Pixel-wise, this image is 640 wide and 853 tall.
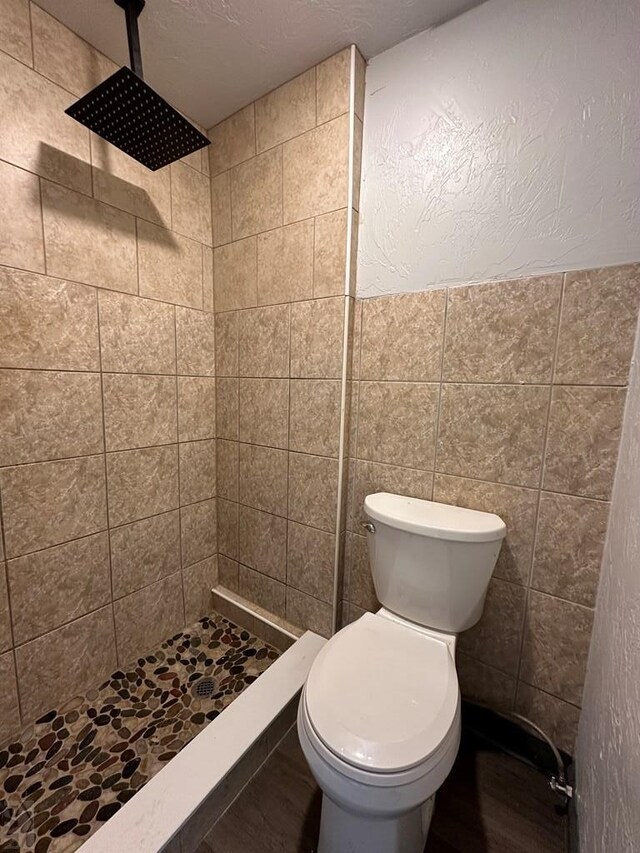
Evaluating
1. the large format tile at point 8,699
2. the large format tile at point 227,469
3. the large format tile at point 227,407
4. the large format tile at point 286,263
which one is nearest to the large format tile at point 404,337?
the large format tile at point 286,263

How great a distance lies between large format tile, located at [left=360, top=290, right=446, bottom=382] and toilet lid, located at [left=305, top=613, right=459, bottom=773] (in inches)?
31.1

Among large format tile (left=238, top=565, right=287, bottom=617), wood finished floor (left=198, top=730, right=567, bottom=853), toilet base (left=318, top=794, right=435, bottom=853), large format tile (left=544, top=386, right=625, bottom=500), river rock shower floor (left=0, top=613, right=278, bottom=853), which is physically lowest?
wood finished floor (left=198, top=730, right=567, bottom=853)

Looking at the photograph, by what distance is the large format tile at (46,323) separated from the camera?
39.4 inches

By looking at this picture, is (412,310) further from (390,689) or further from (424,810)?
(424,810)

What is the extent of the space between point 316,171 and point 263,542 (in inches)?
56.9

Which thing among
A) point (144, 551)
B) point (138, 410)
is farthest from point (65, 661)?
point (138, 410)

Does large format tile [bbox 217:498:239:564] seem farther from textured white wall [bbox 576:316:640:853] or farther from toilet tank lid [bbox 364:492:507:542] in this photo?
textured white wall [bbox 576:316:640:853]

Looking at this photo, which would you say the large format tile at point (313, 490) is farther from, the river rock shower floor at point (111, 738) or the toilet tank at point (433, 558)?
the river rock shower floor at point (111, 738)

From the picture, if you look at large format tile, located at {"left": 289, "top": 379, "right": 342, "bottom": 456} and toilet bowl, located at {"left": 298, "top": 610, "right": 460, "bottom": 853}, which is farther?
large format tile, located at {"left": 289, "top": 379, "right": 342, "bottom": 456}

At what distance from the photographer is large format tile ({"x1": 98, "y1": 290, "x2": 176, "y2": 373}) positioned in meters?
1.21

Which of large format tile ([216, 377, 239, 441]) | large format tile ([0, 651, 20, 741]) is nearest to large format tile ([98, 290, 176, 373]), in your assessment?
large format tile ([216, 377, 239, 441])

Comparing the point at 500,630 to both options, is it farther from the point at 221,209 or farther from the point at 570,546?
the point at 221,209

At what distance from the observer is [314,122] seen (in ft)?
3.90

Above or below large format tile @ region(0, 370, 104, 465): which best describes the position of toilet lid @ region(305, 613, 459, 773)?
below
